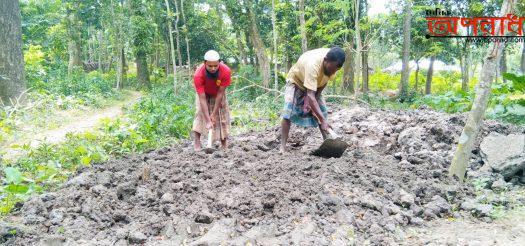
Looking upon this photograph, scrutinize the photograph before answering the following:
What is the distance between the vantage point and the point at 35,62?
498 inches

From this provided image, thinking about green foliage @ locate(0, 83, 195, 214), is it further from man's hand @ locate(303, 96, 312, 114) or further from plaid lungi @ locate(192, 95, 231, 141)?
man's hand @ locate(303, 96, 312, 114)

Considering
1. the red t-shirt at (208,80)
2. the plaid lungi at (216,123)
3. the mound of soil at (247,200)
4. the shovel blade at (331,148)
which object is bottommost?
the mound of soil at (247,200)

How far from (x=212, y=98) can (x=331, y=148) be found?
170cm

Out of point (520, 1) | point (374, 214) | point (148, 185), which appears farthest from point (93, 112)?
point (520, 1)

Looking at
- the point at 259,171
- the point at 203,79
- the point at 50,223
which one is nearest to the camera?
the point at 50,223

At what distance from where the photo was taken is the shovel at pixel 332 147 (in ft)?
15.5

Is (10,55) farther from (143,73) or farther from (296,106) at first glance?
(143,73)

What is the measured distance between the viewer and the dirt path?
648cm

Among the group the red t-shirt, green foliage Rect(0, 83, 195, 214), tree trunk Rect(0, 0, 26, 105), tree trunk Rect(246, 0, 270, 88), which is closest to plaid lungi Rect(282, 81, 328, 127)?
the red t-shirt

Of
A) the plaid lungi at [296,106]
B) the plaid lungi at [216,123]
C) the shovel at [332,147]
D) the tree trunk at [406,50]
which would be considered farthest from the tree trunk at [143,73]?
the shovel at [332,147]

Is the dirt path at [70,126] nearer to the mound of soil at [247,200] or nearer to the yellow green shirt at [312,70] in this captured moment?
the mound of soil at [247,200]

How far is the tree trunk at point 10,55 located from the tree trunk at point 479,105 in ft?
26.1

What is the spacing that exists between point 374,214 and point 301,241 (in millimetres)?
802

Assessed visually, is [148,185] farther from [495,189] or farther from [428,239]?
[495,189]
